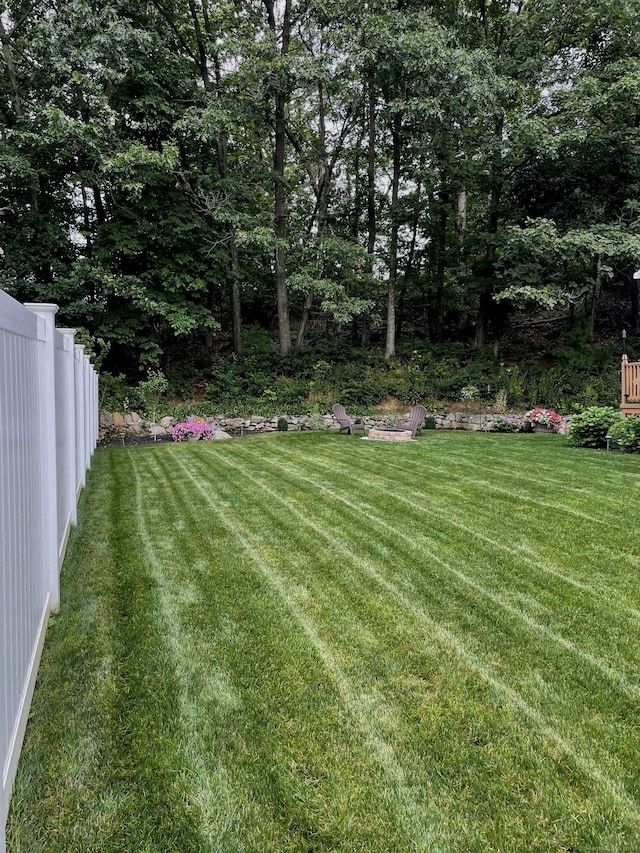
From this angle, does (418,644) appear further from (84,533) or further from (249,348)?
(249,348)

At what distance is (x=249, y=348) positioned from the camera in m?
13.6

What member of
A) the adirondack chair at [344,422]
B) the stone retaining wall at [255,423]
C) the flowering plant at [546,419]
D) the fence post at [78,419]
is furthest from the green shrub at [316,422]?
the fence post at [78,419]

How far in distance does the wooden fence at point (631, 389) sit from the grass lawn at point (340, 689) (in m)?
4.99

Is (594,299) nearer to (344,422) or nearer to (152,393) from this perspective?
(344,422)

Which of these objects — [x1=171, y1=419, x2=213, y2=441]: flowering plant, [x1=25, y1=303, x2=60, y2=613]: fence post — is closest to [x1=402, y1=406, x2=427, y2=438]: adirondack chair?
[x1=171, y1=419, x2=213, y2=441]: flowering plant

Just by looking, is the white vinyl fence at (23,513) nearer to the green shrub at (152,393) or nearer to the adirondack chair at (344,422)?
the adirondack chair at (344,422)

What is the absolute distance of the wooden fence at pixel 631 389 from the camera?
817 cm

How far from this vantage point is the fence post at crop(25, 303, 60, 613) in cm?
232

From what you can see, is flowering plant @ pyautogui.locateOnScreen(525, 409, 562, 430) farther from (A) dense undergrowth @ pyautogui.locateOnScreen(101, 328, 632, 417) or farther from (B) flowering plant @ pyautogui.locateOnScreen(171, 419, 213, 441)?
(B) flowering plant @ pyautogui.locateOnScreen(171, 419, 213, 441)

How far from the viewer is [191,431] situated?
33.4 ft

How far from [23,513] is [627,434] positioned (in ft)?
25.7

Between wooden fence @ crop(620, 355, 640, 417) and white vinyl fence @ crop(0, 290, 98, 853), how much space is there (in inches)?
343

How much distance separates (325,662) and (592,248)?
12529 mm

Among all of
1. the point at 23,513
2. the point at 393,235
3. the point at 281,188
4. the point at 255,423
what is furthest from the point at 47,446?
the point at 393,235
